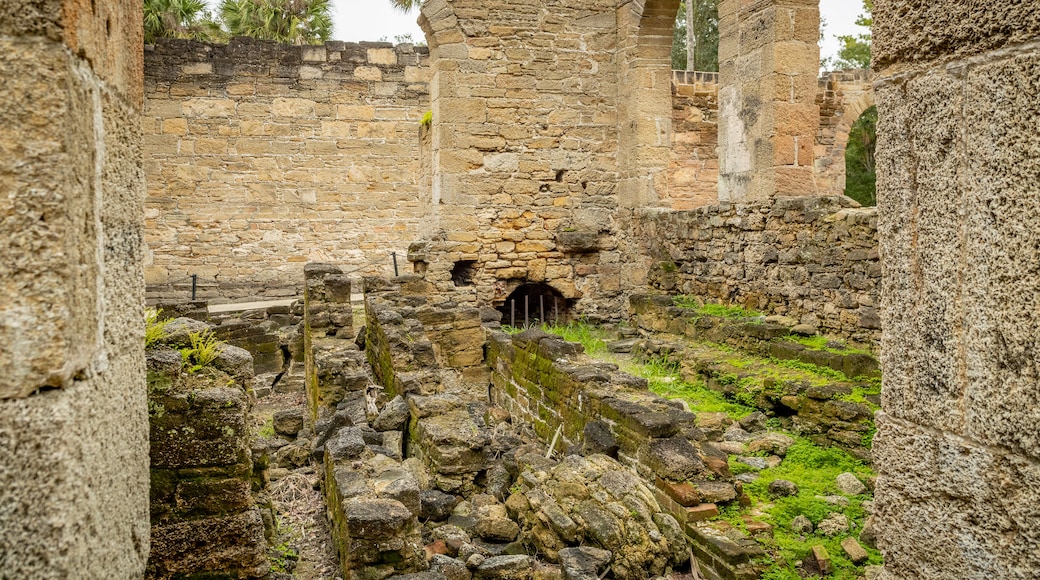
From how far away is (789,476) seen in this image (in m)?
4.87

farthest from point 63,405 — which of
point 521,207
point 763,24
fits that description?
point 521,207

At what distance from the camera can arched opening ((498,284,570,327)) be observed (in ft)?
36.0

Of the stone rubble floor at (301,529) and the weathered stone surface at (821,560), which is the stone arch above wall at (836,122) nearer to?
the weathered stone surface at (821,560)

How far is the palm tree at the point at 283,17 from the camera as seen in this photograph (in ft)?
74.4

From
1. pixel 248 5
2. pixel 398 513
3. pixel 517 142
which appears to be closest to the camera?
pixel 398 513

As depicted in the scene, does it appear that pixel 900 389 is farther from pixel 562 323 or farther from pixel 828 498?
pixel 562 323

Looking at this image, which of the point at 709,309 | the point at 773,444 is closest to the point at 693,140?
the point at 709,309

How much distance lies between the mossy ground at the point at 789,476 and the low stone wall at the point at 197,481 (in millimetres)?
2594

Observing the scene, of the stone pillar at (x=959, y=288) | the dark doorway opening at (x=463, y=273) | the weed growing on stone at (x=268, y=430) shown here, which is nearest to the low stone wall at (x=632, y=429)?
the stone pillar at (x=959, y=288)

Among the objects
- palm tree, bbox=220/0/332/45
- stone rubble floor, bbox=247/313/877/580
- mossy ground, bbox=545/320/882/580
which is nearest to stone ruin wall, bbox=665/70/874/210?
mossy ground, bbox=545/320/882/580

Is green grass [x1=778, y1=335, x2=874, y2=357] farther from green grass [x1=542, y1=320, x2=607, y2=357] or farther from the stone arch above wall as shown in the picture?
the stone arch above wall

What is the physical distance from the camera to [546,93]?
10344 mm

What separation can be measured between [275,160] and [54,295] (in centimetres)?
1337

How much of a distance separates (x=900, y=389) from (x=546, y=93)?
29.6 feet
